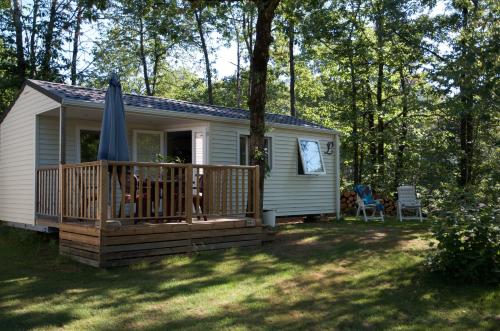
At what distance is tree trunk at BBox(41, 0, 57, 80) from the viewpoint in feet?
55.9

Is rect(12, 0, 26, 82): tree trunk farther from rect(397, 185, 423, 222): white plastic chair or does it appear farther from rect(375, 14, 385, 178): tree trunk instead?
rect(397, 185, 423, 222): white plastic chair

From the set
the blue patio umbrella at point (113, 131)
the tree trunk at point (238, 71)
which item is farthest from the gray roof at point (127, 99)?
the tree trunk at point (238, 71)

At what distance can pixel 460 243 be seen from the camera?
223 inches

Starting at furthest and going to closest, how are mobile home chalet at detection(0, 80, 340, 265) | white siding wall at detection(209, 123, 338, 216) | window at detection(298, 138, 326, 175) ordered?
1. window at detection(298, 138, 326, 175)
2. white siding wall at detection(209, 123, 338, 216)
3. mobile home chalet at detection(0, 80, 340, 265)

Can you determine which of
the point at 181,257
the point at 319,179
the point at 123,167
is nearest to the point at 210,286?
the point at 181,257

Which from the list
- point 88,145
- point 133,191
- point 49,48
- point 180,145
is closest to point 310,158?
point 180,145

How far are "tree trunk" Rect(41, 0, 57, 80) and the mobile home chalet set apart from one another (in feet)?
21.7

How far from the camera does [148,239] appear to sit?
6863mm

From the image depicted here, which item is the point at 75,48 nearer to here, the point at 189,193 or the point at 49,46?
the point at 49,46

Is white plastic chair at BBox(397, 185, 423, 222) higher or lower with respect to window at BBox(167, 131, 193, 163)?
lower

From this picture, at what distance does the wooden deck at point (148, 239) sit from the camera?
6504 millimetres

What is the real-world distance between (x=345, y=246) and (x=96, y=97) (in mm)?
4933

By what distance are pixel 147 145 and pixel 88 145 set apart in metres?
1.31

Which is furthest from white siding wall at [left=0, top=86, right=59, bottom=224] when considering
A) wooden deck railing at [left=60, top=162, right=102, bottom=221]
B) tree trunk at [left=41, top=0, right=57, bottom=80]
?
tree trunk at [left=41, top=0, right=57, bottom=80]
